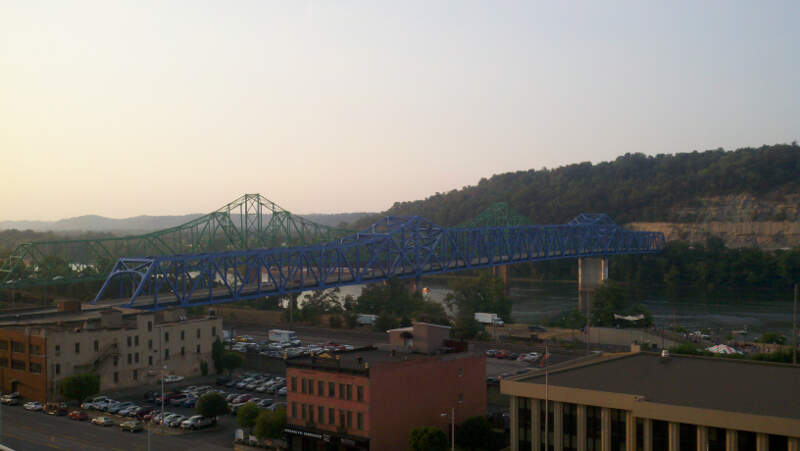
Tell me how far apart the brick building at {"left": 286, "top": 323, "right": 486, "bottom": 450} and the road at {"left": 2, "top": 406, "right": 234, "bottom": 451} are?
234 centimetres

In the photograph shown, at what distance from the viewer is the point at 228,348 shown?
30.4 meters

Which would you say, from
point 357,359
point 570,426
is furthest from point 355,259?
point 570,426

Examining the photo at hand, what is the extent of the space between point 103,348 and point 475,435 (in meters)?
A: 12.6

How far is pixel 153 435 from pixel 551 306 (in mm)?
42399

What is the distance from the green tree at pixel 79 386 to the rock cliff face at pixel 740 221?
242 feet

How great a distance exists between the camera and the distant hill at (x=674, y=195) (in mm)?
84188

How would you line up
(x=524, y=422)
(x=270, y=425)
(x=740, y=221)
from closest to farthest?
1. (x=524, y=422)
2. (x=270, y=425)
3. (x=740, y=221)

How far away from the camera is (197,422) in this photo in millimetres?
19922

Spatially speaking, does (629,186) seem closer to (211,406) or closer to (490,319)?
(490,319)

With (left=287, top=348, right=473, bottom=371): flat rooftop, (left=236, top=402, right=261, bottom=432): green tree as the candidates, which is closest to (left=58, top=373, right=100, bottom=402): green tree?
(left=236, top=402, right=261, bottom=432): green tree

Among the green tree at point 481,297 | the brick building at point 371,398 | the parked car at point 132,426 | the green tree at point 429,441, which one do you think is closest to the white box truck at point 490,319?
the green tree at point 481,297

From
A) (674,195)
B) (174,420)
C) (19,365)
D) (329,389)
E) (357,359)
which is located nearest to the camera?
(329,389)

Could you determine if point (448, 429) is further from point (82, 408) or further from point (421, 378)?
point (82, 408)

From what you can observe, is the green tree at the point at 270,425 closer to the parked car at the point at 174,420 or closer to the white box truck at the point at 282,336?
the parked car at the point at 174,420
